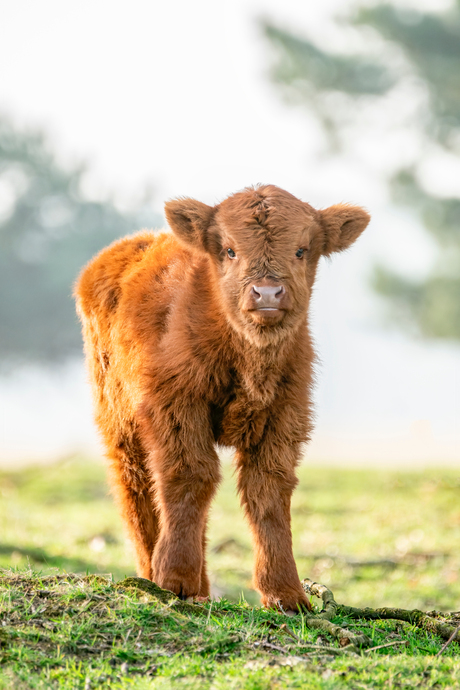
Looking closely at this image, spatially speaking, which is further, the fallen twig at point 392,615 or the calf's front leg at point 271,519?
the calf's front leg at point 271,519

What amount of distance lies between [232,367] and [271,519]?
99 cm

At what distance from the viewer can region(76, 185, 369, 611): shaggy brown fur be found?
14.7ft

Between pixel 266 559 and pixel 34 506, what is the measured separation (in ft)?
31.4

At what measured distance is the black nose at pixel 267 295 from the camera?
4281 millimetres

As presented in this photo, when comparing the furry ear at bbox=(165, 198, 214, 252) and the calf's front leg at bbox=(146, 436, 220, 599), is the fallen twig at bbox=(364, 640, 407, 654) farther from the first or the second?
the furry ear at bbox=(165, 198, 214, 252)

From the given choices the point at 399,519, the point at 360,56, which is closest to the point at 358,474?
the point at 399,519

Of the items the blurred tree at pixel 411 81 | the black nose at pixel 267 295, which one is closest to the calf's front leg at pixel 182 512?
the black nose at pixel 267 295

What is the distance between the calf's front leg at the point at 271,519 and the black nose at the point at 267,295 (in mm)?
956

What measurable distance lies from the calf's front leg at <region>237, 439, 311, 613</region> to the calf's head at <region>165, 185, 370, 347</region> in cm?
78

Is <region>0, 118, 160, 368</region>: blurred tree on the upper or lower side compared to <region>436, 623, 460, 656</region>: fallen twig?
upper

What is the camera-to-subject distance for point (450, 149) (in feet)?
53.8

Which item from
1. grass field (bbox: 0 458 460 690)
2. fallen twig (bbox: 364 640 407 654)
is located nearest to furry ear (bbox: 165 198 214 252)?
grass field (bbox: 0 458 460 690)

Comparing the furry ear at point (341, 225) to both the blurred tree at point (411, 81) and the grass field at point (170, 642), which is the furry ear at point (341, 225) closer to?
the grass field at point (170, 642)

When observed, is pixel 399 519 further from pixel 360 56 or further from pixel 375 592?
pixel 360 56
